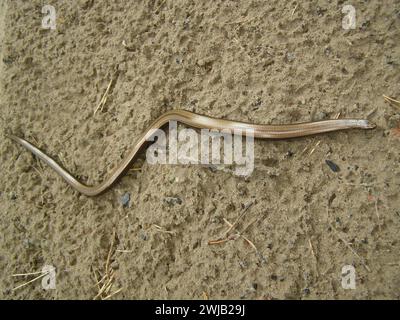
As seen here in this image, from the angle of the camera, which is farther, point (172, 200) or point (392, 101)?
point (172, 200)

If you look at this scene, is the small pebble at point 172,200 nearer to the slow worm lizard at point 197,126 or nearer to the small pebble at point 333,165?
the slow worm lizard at point 197,126

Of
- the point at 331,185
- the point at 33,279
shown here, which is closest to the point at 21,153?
the point at 33,279

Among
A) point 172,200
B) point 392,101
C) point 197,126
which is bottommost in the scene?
point 172,200

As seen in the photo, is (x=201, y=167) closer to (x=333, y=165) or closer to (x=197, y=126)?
(x=197, y=126)

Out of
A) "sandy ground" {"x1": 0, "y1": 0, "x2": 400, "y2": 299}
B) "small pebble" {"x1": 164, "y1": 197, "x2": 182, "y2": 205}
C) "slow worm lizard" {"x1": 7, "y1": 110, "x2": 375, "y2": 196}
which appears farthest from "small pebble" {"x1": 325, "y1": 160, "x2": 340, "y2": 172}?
"small pebble" {"x1": 164, "y1": 197, "x2": 182, "y2": 205}

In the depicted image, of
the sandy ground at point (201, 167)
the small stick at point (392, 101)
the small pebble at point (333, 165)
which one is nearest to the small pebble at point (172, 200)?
the sandy ground at point (201, 167)

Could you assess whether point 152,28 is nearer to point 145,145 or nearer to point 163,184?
point 145,145

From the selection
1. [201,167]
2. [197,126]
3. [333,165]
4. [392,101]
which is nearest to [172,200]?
[201,167]
